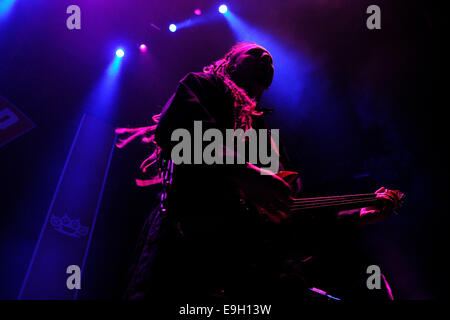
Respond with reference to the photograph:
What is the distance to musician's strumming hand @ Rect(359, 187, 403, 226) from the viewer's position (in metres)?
1.97

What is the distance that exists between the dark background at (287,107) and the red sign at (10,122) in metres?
0.08

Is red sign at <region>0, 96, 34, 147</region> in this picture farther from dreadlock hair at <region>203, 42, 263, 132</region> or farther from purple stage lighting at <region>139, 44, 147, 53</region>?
dreadlock hair at <region>203, 42, 263, 132</region>

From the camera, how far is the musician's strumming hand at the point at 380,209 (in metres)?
1.97

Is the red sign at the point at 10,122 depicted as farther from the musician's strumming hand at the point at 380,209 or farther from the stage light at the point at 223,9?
the musician's strumming hand at the point at 380,209

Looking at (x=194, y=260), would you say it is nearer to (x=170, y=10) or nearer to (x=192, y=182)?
(x=192, y=182)

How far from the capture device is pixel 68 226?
358cm

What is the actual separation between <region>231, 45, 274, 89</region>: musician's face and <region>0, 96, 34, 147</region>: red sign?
297 cm

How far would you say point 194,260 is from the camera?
3.91 ft

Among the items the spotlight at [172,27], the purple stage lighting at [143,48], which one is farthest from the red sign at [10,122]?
the spotlight at [172,27]

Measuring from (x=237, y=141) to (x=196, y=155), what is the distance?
47 cm

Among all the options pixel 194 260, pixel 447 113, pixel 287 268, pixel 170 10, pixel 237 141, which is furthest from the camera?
pixel 170 10

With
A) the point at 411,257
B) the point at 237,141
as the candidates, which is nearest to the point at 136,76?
the point at 237,141

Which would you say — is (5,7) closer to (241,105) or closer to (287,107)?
(241,105)

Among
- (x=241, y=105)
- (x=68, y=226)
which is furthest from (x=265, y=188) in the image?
(x=68, y=226)
